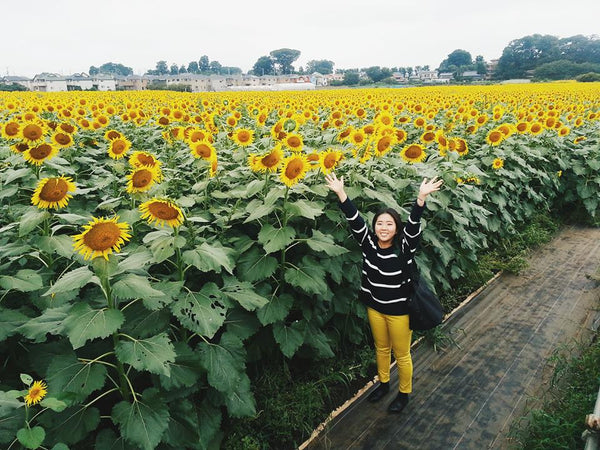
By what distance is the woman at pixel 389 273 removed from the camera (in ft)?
8.96

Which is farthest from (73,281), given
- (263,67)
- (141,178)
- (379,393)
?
(263,67)

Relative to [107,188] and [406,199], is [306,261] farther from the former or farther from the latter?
[107,188]

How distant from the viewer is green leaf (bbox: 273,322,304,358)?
8.68ft

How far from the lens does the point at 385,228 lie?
8.91 feet

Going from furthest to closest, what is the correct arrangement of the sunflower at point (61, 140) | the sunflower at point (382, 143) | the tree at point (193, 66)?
1. the tree at point (193, 66)
2. the sunflower at point (61, 140)
3. the sunflower at point (382, 143)

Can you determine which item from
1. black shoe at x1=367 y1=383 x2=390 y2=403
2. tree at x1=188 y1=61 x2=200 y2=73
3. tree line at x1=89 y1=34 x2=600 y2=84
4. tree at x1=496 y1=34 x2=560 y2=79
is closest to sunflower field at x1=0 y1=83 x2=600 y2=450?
black shoe at x1=367 y1=383 x2=390 y2=403

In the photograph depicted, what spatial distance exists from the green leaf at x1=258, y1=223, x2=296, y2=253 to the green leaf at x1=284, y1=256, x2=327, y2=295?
214 mm

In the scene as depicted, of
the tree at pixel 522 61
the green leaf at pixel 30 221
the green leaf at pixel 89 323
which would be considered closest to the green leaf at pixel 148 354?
the green leaf at pixel 89 323

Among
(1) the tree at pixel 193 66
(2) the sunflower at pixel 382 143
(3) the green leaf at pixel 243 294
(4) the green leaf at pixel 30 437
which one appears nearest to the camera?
(4) the green leaf at pixel 30 437

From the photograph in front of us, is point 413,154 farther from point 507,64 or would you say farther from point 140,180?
point 507,64

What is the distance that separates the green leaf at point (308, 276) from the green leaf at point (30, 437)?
1.43 metres

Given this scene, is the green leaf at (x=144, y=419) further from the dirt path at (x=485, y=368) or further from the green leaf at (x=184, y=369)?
the dirt path at (x=485, y=368)

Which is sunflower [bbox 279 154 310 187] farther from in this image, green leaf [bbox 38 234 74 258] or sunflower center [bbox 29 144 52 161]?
sunflower center [bbox 29 144 52 161]

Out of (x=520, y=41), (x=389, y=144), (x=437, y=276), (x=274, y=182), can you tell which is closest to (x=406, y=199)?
(x=389, y=144)
